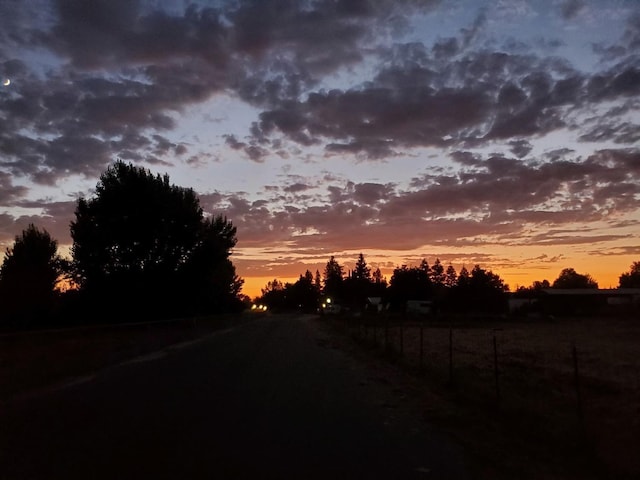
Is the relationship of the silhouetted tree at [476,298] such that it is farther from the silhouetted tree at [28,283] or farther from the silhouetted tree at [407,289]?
the silhouetted tree at [28,283]

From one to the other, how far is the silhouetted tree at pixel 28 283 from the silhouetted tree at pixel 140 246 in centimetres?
271

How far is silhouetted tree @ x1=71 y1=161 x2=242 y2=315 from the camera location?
48.9 meters

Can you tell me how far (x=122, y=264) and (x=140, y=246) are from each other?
1926 millimetres

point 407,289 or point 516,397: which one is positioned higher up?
point 407,289

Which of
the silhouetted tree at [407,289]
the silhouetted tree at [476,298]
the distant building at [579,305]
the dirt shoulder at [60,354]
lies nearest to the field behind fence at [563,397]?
the dirt shoulder at [60,354]

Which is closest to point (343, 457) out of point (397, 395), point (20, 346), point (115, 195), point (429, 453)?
point (429, 453)

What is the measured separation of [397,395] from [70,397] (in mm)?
6830

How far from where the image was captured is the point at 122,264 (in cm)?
4969

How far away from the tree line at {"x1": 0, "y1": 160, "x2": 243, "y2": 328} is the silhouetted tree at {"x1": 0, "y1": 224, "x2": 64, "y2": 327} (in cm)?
7

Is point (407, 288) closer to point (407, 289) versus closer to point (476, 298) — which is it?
point (407, 289)

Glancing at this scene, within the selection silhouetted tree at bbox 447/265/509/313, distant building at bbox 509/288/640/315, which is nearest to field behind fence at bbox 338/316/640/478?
distant building at bbox 509/288/640/315

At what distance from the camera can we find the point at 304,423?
1023 centimetres

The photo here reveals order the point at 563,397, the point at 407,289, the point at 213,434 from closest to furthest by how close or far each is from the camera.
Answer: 1. the point at 213,434
2. the point at 563,397
3. the point at 407,289

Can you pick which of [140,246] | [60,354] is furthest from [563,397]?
[140,246]
